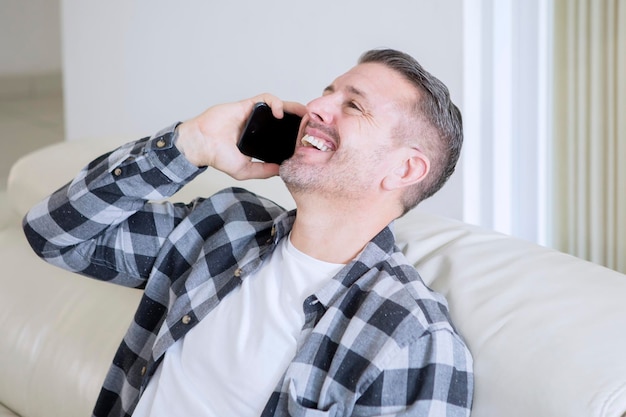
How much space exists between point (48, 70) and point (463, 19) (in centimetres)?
336

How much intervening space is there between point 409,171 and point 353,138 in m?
0.11

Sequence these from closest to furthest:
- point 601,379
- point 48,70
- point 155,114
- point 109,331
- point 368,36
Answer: point 601,379 → point 109,331 → point 368,36 → point 155,114 → point 48,70

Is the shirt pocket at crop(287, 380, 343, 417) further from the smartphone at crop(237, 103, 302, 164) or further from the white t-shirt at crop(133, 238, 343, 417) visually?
the smartphone at crop(237, 103, 302, 164)

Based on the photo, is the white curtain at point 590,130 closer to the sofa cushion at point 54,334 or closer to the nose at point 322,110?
the nose at point 322,110

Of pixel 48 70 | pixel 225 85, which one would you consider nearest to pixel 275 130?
pixel 225 85

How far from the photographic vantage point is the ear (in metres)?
1.43

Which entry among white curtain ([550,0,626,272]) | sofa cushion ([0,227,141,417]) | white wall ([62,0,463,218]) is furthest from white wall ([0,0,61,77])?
white curtain ([550,0,626,272])

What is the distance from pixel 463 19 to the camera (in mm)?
2109

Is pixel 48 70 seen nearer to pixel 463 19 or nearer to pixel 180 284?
pixel 463 19

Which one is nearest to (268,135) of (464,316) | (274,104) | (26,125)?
(274,104)

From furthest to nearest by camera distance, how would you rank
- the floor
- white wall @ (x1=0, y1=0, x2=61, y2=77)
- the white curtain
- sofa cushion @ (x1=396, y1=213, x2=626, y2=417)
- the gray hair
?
white wall @ (x1=0, y1=0, x2=61, y2=77)
the floor
the white curtain
the gray hair
sofa cushion @ (x1=396, y1=213, x2=626, y2=417)

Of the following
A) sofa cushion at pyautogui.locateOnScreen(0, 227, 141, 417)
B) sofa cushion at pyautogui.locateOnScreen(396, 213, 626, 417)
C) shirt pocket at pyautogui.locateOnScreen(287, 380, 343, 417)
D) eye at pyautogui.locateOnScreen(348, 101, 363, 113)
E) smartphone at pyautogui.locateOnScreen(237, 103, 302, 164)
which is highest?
eye at pyautogui.locateOnScreen(348, 101, 363, 113)

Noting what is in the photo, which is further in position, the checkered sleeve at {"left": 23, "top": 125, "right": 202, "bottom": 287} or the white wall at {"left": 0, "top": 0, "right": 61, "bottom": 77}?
the white wall at {"left": 0, "top": 0, "right": 61, "bottom": 77}

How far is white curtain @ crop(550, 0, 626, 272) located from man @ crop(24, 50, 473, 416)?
23.6 inches
